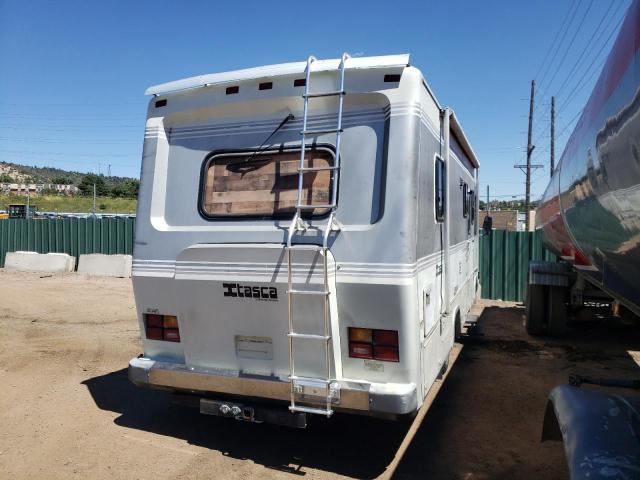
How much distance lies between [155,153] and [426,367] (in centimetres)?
290

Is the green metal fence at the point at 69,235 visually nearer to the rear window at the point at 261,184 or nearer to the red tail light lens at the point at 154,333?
the red tail light lens at the point at 154,333

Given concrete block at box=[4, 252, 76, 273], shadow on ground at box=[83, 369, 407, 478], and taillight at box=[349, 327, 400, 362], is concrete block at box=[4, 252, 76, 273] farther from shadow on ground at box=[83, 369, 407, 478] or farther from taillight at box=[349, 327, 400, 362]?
taillight at box=[349, 327, 400, 362]

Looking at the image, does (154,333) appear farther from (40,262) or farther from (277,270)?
(40,262)

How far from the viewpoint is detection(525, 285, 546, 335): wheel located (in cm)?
869

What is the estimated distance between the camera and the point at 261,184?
4.24 meters

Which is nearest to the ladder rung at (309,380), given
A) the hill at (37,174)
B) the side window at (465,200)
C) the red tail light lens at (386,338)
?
the red tail light lens at (386,338)

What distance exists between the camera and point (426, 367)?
407cm

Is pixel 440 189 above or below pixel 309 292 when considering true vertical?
above

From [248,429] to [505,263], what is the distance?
9.41 m

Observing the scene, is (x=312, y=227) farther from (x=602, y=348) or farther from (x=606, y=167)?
(x=602, y=348)

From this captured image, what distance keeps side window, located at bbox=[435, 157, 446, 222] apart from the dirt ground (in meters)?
1.99

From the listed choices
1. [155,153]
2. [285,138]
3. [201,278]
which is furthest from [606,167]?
[155,153]

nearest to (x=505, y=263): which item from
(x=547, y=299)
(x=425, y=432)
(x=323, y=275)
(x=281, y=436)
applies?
(x=547, y=299)

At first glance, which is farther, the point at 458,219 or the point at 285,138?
the point at 458,219
